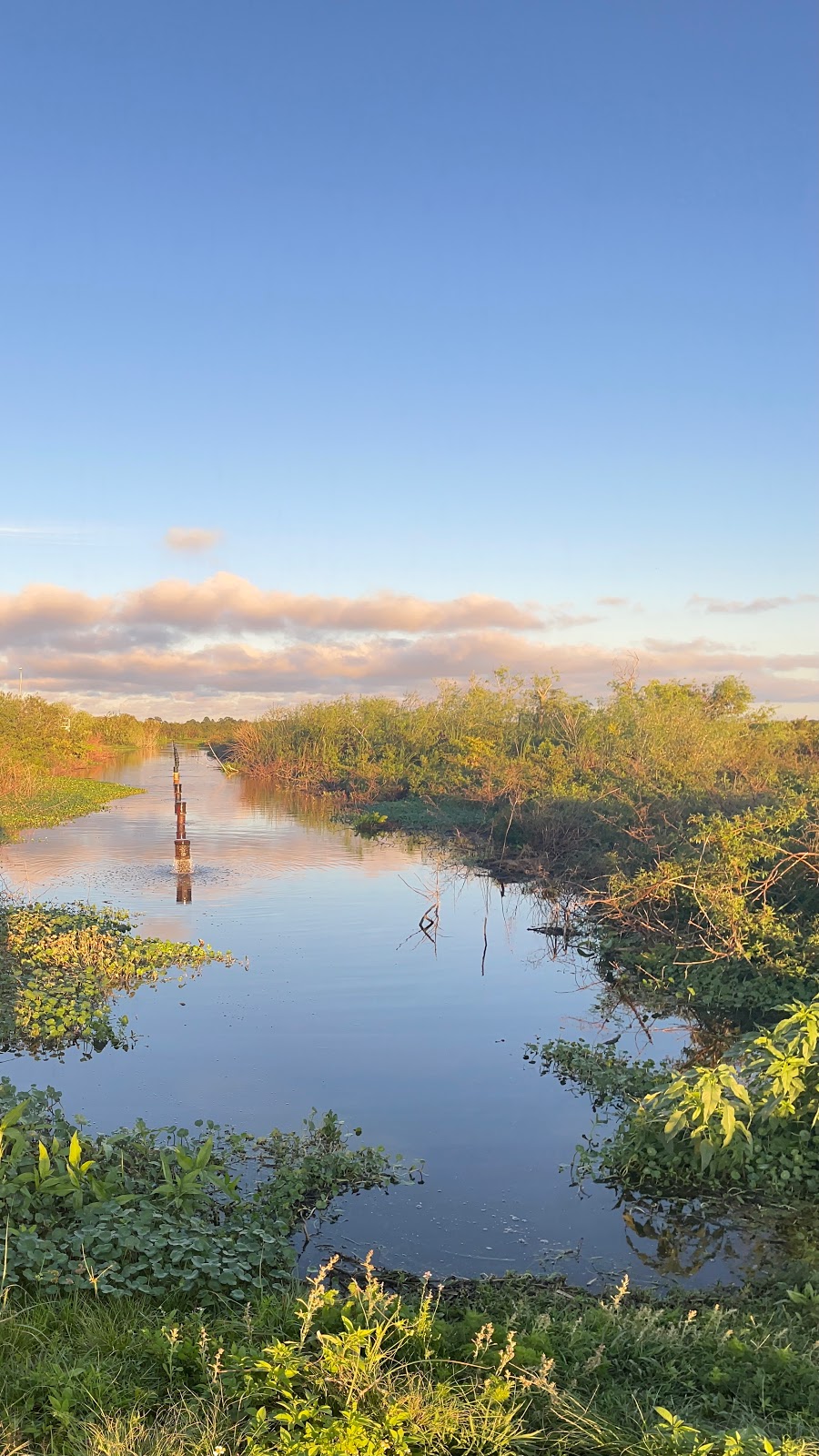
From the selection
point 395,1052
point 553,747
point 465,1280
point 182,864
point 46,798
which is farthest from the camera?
point 46,798

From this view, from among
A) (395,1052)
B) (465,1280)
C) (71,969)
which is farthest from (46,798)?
(465,1280)

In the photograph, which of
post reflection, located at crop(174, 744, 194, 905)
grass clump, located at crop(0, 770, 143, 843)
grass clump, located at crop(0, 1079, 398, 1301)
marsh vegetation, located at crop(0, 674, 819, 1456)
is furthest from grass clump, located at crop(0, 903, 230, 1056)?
grass clump, located at crop(0, 770, 143, 843)

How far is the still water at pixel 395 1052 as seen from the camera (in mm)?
6281

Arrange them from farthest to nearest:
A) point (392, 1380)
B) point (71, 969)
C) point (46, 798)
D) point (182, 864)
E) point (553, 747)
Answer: point (46, 798) → point (553, 747) → point (182, 864) → point (71, 969) → point (392, 1380)

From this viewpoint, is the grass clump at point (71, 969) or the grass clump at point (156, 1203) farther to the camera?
the grass clump at point (71, 969)

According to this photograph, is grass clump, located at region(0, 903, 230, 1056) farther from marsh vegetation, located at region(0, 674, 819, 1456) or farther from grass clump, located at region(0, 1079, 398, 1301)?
grass clump, located at region(0, 1079, 398, 1301)

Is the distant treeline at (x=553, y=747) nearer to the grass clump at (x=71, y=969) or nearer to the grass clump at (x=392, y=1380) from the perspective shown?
the grass clump at (x=71, y=969)

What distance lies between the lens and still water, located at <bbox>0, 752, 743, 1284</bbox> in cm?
628

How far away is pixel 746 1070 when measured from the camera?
22.9ft

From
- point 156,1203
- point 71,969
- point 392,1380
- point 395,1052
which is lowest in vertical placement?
point 395,1052

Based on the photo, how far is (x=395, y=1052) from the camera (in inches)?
379

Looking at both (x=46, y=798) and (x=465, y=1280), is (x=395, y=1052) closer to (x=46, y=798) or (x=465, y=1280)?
(x=465, y=1280)

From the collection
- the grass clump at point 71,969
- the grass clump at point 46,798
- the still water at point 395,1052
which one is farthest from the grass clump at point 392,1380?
the grass clump at point 46,798

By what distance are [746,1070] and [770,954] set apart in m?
4.04
